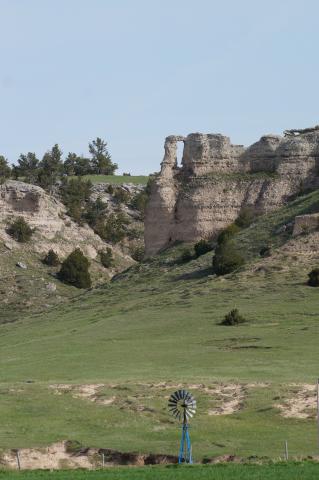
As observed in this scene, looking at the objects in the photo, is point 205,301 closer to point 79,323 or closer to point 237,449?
point 79,323

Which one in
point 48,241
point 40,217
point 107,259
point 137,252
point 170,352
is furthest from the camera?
point 137,252

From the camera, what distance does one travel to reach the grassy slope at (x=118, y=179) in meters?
125

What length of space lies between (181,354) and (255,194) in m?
31.9

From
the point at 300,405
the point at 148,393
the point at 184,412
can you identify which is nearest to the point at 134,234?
the point at 148,393

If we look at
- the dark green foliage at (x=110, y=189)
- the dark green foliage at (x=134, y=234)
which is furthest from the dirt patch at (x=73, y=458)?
the dark green foliage at (x=110, y=189)

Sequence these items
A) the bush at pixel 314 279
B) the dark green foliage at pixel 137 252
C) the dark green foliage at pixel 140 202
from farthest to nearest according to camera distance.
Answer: the dark green foliage at pixel 140 202 → the dark green foliage at pixel 137 252 → the bush at pixel 314 279

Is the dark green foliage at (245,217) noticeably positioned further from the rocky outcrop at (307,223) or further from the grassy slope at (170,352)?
the rocky outcrop at (307,223)

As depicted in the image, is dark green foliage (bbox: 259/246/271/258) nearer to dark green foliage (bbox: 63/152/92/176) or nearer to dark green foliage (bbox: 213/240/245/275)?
dark green foliage (bbox: 213/240/245/275)

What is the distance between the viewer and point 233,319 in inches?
2296


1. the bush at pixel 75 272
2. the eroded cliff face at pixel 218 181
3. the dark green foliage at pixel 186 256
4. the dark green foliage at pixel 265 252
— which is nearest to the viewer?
the dark green foliage at pixel 265 252

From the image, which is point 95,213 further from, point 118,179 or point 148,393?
point 148,393

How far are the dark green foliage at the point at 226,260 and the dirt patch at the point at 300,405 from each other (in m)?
31.0

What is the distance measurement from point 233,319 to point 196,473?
1127 inches

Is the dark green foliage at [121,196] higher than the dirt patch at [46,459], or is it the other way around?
the dark green foliage at [121,196]
